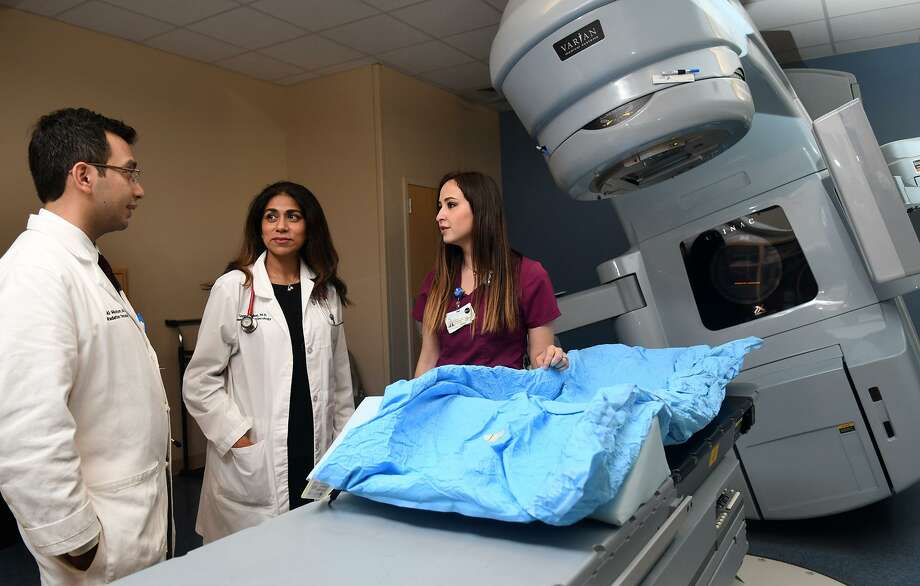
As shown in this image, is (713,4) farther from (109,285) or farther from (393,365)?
(393,365)

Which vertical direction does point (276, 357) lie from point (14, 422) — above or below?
above

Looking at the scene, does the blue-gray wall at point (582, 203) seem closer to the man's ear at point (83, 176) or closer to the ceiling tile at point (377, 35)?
the ceiling tile at point (377, 35)

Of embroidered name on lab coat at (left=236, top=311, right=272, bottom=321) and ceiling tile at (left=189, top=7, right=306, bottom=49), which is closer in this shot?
embroidered name on lab coat at (left=236, top=311, right=272, bottom=321)

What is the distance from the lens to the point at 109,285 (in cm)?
119

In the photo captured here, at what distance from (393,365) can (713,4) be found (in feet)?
9.45

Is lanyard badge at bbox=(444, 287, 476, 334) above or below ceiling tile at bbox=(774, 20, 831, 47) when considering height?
below

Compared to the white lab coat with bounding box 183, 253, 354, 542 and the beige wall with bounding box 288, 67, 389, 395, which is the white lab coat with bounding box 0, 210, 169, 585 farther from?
the beige wall with bounding box 288, 67, 389, 395

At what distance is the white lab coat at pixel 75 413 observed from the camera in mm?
975

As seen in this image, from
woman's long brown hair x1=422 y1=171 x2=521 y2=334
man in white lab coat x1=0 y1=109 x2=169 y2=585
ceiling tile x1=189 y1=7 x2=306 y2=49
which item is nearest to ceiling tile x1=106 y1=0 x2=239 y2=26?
ceiling tile x1=189 y1=7 x2=306 y2=49

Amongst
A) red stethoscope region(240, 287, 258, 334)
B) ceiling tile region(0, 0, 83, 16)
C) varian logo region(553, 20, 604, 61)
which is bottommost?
red stethoscope region(240, 287, 258, 334)

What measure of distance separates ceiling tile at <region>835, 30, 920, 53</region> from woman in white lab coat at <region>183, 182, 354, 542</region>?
3501 millimetres

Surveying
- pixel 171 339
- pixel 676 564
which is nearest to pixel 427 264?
pixel 171 339

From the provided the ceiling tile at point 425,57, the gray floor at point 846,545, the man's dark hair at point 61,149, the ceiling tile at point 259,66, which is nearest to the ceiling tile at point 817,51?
the ceiling tile at point 425,57

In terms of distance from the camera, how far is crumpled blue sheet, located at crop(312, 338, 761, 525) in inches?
32.0
